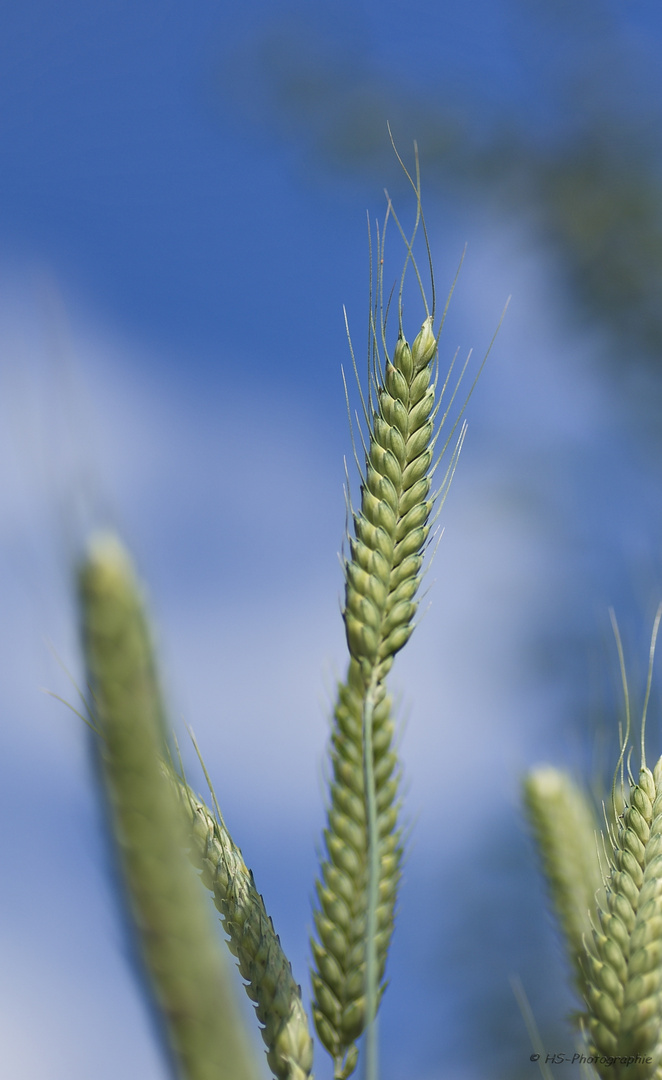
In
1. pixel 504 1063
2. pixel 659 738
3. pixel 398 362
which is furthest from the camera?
pixel 504 1063

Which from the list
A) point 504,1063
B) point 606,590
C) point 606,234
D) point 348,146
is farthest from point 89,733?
point 348,146

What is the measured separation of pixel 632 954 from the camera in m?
0.77

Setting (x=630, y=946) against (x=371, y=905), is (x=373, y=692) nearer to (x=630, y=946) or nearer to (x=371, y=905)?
(x=371, y=905)

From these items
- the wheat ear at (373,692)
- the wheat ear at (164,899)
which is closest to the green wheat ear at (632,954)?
the wheat ear at (373,692)

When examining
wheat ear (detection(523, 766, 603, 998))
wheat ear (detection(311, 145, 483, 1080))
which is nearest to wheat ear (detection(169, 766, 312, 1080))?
wheat ear (detection(311, 145, 483, 1080))

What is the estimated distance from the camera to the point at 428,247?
103 centimetres

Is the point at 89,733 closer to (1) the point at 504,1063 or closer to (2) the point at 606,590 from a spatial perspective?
(1) the point at 504,1063

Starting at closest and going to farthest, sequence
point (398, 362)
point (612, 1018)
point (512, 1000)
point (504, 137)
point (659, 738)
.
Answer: point (612, 1018), point (398, 362), point (659, 738), point (512, 1000), point (504, 137)

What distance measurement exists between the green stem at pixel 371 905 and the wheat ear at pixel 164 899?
0.14m

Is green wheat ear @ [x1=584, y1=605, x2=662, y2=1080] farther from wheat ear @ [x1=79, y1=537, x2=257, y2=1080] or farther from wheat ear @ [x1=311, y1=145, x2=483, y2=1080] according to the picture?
wheat ear @ [x1=79, y1=537, x2=257, y2=1080]

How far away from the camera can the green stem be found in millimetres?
542

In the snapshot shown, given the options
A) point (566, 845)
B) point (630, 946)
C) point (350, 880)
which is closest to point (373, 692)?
point (350, 880)

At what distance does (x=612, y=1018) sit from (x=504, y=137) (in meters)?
5.48

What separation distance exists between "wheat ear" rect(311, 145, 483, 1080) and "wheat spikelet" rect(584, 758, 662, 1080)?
0.71ft
